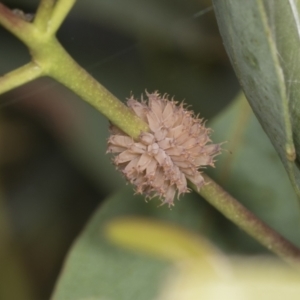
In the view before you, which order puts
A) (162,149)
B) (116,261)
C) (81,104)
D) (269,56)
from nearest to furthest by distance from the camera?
1. (269,56)
2. (162,149)
3. (116,261)
4. (81,104)

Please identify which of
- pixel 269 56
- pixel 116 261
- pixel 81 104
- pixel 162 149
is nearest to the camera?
pixel 269 56

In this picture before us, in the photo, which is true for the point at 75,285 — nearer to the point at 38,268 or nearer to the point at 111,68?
the point at 38,268

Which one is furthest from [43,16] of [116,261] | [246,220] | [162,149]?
[116,261]

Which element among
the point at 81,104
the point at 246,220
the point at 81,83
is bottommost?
the point at 246,220

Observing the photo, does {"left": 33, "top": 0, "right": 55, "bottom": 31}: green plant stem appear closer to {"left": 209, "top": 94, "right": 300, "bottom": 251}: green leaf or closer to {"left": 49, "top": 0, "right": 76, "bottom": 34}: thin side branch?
{"left": 49, "top": 0, "right": 76, "bottom": 34}: thin side branch

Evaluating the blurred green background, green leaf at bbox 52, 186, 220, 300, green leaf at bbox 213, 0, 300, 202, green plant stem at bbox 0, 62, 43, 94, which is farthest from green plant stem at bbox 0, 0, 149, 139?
the blurred green background

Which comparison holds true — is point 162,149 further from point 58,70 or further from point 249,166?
point 249,166

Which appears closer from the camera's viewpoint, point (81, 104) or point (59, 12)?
point (59, 12)

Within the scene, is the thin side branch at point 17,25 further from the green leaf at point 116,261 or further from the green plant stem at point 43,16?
the green leaf at point 116,261
